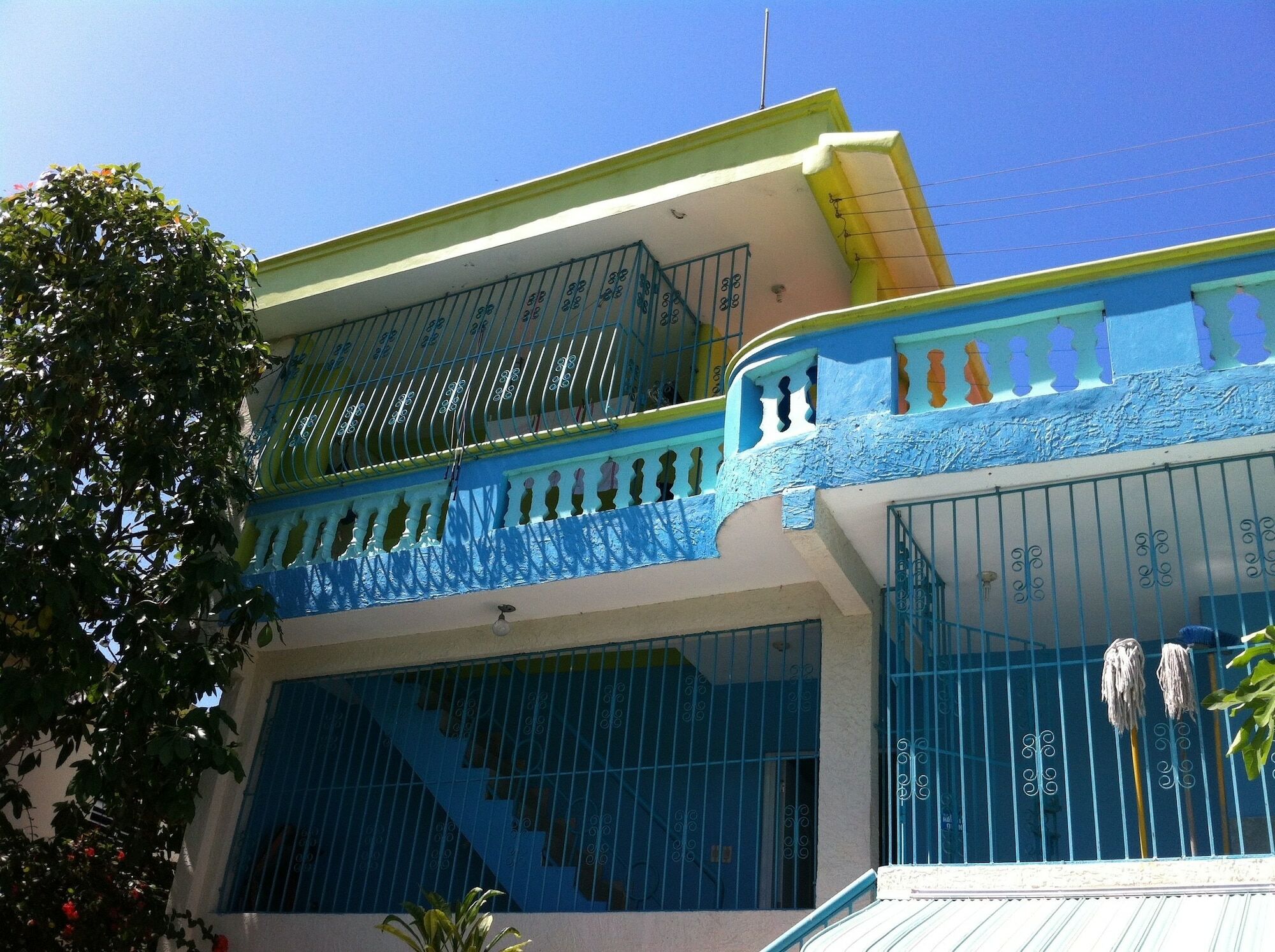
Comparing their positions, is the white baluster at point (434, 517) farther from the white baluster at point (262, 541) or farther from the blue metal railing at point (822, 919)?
the blue metal railing at point (822, 919)

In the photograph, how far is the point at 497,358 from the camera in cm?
1053

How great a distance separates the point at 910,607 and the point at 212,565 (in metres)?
4.47

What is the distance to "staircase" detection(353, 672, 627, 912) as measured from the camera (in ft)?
25.6

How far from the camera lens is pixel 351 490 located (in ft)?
29.5

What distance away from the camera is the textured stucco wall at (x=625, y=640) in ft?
22.1

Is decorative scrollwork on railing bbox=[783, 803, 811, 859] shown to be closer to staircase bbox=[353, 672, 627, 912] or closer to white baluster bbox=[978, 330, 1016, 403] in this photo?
staircase bbox=[353, 672, 627, 912]

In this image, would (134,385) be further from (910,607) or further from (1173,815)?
(1173,815)

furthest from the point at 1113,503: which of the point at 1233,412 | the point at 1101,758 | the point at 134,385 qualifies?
the point at 134,385

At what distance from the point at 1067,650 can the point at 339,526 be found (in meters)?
5.52

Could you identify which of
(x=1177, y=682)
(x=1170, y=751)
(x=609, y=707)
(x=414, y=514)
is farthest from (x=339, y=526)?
(x=1177, y=682)

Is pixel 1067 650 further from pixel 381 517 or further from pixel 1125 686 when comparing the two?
pixel 381 517

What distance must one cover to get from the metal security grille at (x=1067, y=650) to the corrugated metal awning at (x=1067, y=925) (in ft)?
1.22

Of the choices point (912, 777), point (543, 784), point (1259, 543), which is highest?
point (1259, 543)

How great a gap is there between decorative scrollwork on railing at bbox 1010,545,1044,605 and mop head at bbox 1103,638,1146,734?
2.87ft
